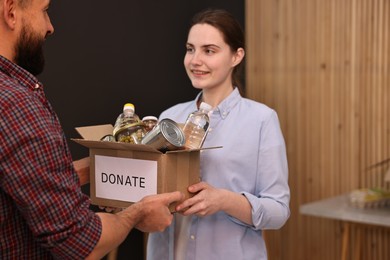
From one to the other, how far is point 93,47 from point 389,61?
182 centimetres

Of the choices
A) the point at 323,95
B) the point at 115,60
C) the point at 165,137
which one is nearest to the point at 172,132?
the point at 165,137

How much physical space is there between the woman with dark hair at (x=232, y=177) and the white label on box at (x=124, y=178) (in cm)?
34

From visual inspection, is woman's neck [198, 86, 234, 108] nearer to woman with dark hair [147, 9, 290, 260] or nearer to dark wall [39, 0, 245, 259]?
woman with dark hair [147, 9, 290, 260]

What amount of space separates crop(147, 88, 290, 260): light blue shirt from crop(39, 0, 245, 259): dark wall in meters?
1.24

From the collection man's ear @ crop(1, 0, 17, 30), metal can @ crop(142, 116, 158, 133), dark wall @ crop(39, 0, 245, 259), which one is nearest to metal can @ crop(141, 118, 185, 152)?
metal can @ crop(142, 116, 158, 133)

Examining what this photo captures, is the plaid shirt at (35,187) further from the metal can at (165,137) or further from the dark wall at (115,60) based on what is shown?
the dark wall at (115,60)


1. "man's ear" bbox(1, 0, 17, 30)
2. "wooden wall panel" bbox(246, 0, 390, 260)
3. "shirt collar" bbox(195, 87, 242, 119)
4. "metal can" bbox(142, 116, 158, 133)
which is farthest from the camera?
"wooden wall panel" bbox(246, 0, 390, 260)

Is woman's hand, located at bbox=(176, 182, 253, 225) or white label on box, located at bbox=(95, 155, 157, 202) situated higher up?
white label on box, located at bbox=(95, 155, 157, 202)

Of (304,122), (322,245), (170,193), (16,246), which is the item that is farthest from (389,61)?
(16,246)

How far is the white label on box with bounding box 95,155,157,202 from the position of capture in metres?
1.68

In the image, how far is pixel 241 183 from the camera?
2037 mm

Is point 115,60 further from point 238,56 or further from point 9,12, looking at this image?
point 9,12

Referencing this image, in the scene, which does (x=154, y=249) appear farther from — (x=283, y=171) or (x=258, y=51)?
(x=258, y=51)

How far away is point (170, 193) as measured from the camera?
1662 mm
